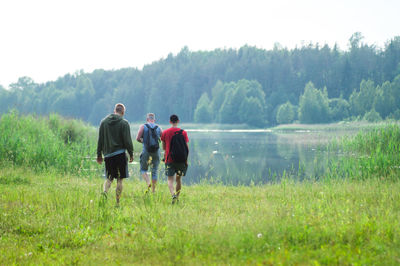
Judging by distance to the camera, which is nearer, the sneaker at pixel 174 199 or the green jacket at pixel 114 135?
the green jacket at pixel 114 135

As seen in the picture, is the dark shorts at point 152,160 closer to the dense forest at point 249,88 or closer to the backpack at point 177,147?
the backpack at point 177,147

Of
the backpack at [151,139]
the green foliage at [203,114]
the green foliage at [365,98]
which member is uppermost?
the green foliage at [365,98]

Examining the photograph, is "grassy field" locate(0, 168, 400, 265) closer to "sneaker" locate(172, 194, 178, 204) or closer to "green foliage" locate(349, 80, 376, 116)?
"sneaker" locate(172, 194, 178, 204)

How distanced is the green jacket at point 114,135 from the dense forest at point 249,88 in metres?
71.6

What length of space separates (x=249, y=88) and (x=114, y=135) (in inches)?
4231

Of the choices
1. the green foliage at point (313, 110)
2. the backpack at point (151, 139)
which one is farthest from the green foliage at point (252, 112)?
the backpack at point (151, 139)

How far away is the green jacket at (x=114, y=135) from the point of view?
→ 867 cm

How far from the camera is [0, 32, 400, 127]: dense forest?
90812 mm

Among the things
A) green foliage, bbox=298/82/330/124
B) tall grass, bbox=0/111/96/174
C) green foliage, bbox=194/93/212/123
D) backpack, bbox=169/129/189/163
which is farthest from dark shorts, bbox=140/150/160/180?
green foliage, bbox=194/93/212/123

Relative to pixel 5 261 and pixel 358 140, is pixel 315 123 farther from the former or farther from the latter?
pixel 5 261

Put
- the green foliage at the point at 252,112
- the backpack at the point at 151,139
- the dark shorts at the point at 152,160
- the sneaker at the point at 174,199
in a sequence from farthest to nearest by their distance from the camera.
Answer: the green foliage at the point at 252,112
the dark shorts at the point at 152,160
the backpack at the point at 151,139
the sneaker at the point at 174,199

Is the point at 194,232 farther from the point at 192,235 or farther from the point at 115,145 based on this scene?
the point at 115,145

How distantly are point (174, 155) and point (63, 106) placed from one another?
148141 mm

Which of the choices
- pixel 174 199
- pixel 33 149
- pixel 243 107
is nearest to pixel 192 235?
pixel 174 199
